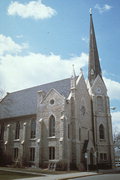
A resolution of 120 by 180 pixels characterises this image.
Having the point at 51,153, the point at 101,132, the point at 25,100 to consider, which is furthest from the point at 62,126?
the point at 25,100

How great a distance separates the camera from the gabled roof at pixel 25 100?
3497cm

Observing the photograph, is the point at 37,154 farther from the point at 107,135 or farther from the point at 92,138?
the point at 107,135

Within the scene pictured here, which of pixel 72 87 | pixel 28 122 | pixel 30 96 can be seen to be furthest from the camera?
pixel 30 96

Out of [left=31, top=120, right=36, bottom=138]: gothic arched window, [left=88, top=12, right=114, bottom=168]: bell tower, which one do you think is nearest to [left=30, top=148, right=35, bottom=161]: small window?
[left=31, top=120, right=36, bottom=138]: gothic arched window

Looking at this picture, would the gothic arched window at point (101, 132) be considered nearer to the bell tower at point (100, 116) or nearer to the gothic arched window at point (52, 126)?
the bell tower at point (100, 116)

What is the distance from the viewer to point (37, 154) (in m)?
29.6

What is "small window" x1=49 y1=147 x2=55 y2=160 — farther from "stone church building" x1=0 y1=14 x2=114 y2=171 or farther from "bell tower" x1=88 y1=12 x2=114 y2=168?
"bell tower" x1=88 y1=12 x2=114 y2=168

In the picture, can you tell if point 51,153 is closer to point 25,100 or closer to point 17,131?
point 17,131

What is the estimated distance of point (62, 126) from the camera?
28.3m

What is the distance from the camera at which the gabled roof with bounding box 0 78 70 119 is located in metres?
35.0

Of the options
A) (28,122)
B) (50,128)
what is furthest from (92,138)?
(28,122)

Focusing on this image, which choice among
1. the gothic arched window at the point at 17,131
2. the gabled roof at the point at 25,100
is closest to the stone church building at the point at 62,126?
the gabled roof at the point at 25,100

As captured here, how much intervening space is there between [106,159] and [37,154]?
12.5 meters

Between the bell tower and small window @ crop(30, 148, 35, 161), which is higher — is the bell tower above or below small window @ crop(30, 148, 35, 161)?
above
